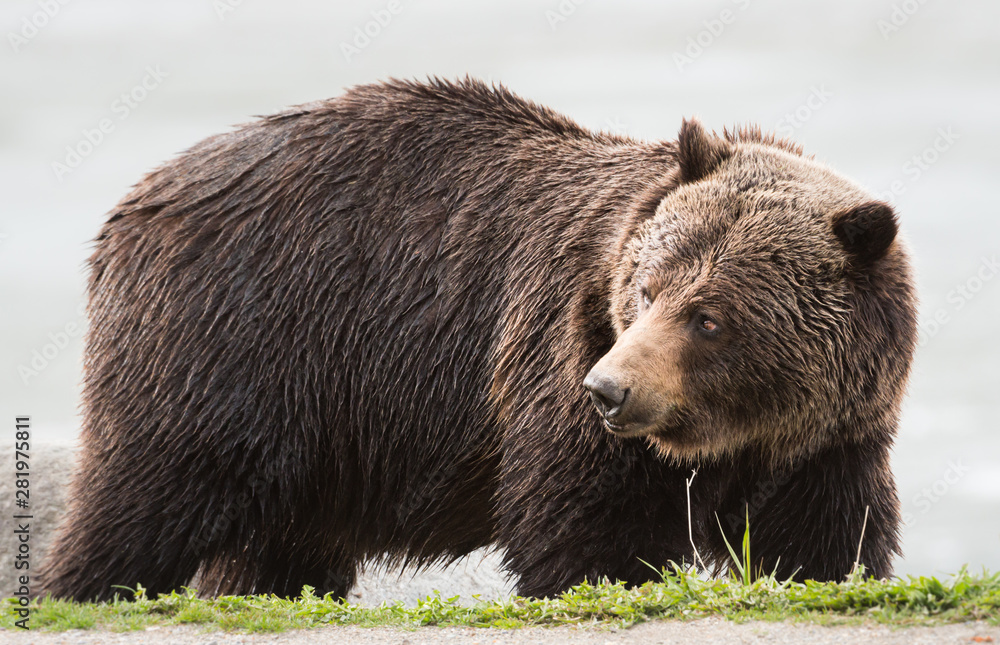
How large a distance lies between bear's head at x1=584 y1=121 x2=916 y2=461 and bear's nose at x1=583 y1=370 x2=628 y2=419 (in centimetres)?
18

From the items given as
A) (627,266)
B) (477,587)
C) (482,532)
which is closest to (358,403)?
(482,532)

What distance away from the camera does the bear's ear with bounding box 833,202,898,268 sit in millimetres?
5004

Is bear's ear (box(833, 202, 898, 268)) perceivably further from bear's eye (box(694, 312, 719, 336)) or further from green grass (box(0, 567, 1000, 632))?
green grass (box(0, 567, 1000, 632))

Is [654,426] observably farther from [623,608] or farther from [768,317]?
[623,608]

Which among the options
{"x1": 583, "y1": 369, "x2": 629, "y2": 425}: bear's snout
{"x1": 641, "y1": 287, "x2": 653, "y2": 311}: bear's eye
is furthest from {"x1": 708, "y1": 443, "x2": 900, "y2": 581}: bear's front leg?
{"x1": 583, "y1": 369, "x2": 629, "y2": 425}: bear's snout

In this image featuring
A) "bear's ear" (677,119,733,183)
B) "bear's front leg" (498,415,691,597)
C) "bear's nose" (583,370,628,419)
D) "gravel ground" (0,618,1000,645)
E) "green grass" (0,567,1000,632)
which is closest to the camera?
"gravel ground" (0,618,1000,645)

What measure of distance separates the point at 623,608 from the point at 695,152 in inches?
93.1

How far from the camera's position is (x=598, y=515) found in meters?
5.41

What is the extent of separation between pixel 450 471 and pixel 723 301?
81.7 inches

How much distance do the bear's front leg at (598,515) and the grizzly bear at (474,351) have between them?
1 cm

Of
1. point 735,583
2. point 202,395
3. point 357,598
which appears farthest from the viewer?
point 357,598

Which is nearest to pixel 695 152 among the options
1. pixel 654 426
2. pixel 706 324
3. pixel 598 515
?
pixel 706 324

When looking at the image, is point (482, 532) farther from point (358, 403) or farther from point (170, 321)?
point (170, 321)

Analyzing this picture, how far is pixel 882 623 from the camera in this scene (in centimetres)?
404
